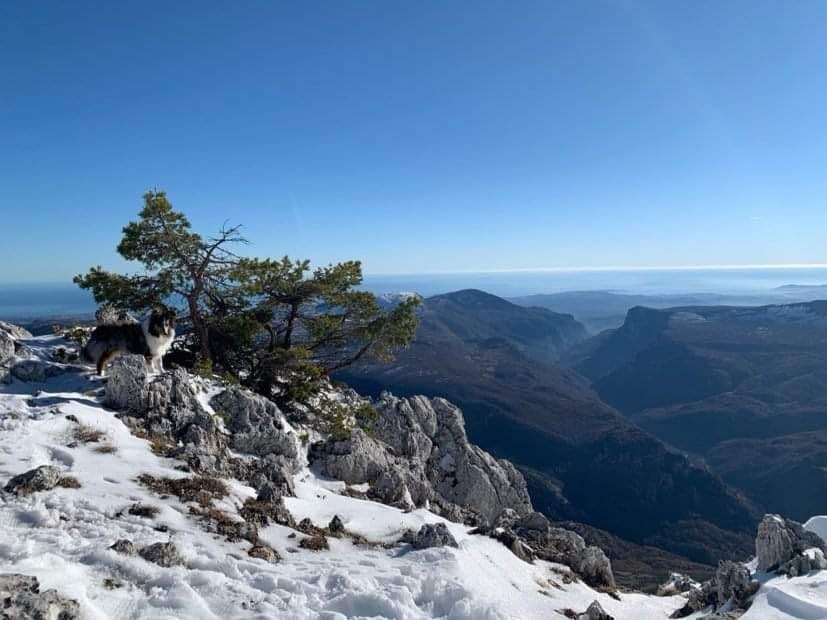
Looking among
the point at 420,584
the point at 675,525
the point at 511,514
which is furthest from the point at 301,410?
the point at 675,525

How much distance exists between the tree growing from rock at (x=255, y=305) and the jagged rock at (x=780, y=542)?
1493cm

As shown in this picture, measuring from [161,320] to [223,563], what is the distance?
1099 cm

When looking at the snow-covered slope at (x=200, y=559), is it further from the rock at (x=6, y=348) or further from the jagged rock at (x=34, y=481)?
the rock at (x=6, y=348)

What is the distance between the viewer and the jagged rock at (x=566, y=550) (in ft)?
50.3

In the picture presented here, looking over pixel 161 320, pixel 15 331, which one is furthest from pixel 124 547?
pixel 15 331

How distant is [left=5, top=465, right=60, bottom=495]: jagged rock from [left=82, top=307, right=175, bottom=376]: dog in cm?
749

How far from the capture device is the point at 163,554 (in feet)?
26.8

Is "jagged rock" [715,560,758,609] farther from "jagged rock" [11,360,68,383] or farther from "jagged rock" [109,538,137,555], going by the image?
"jagged rock" [11,360,68,383]

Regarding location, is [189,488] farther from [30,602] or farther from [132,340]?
[132,340]

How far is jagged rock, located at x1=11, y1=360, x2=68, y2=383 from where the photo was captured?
15750mm

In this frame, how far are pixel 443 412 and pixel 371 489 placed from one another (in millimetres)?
18230

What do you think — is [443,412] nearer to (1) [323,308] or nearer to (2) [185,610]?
(1) [323,308]

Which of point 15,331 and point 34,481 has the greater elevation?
point 15,331

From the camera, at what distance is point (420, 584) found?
8.86 m
